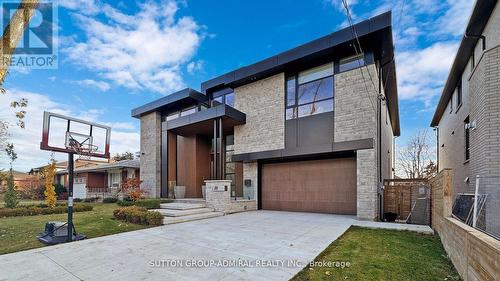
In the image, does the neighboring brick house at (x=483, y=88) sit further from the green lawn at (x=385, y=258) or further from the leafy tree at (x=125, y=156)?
the leafy tree at (x=125, y=156)

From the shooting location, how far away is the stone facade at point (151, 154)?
16844mm

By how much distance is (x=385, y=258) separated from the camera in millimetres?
4781

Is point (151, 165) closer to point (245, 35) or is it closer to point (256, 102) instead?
point (256, 102)

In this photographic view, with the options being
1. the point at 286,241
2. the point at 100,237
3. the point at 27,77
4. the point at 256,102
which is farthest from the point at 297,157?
the point at 27,77

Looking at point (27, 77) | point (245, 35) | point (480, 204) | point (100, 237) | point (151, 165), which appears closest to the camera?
point (480, 204)

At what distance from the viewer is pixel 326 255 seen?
4.98 m

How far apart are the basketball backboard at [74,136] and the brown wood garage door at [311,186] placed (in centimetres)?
806

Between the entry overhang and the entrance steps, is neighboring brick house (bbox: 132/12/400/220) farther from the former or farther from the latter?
the entrance steps

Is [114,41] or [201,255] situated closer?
[201,255]

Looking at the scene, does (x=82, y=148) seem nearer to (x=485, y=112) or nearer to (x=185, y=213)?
(x=185, y=213)

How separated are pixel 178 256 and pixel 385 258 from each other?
4020mm

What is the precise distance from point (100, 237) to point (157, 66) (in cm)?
991

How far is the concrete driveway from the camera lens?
403 cm

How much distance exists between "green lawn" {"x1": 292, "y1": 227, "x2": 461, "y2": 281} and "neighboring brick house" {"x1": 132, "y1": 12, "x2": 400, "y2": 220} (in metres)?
3.50
